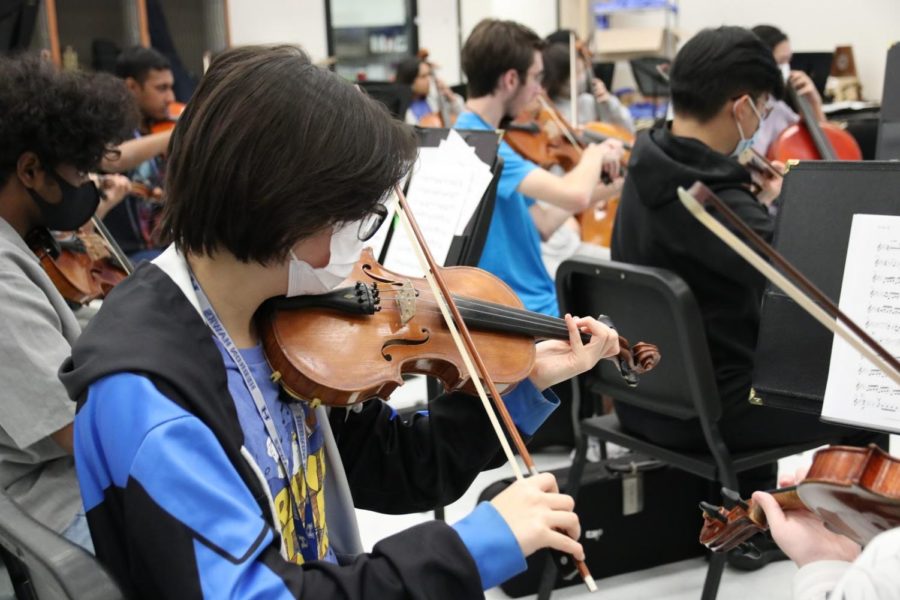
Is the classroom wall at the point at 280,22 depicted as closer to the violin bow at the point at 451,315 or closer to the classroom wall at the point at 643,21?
the classroom wall at the point at 643,21

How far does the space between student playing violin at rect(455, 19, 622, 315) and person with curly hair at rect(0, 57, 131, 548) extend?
1200mm

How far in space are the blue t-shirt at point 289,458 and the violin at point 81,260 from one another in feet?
2.34

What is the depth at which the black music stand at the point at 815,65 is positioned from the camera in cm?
577

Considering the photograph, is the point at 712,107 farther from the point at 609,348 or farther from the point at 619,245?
the point at 609,348

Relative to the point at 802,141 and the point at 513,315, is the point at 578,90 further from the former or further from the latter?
the point at 513,315

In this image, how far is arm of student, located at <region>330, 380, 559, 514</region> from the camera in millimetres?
1273

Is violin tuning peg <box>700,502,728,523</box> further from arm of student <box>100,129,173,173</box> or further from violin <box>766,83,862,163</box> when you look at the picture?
arm of student <box>100,129,173,173</box>

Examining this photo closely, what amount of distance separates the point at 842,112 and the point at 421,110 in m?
2.50

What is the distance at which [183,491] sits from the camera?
85cm

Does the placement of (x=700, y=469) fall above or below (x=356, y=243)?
below

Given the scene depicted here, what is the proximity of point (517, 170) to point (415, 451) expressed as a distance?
4.99 feet

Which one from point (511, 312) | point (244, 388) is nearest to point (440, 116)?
point (511, 312)

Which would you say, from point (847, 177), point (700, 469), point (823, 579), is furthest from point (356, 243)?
point (700, 469)

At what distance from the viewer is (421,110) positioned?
19.9 feet
